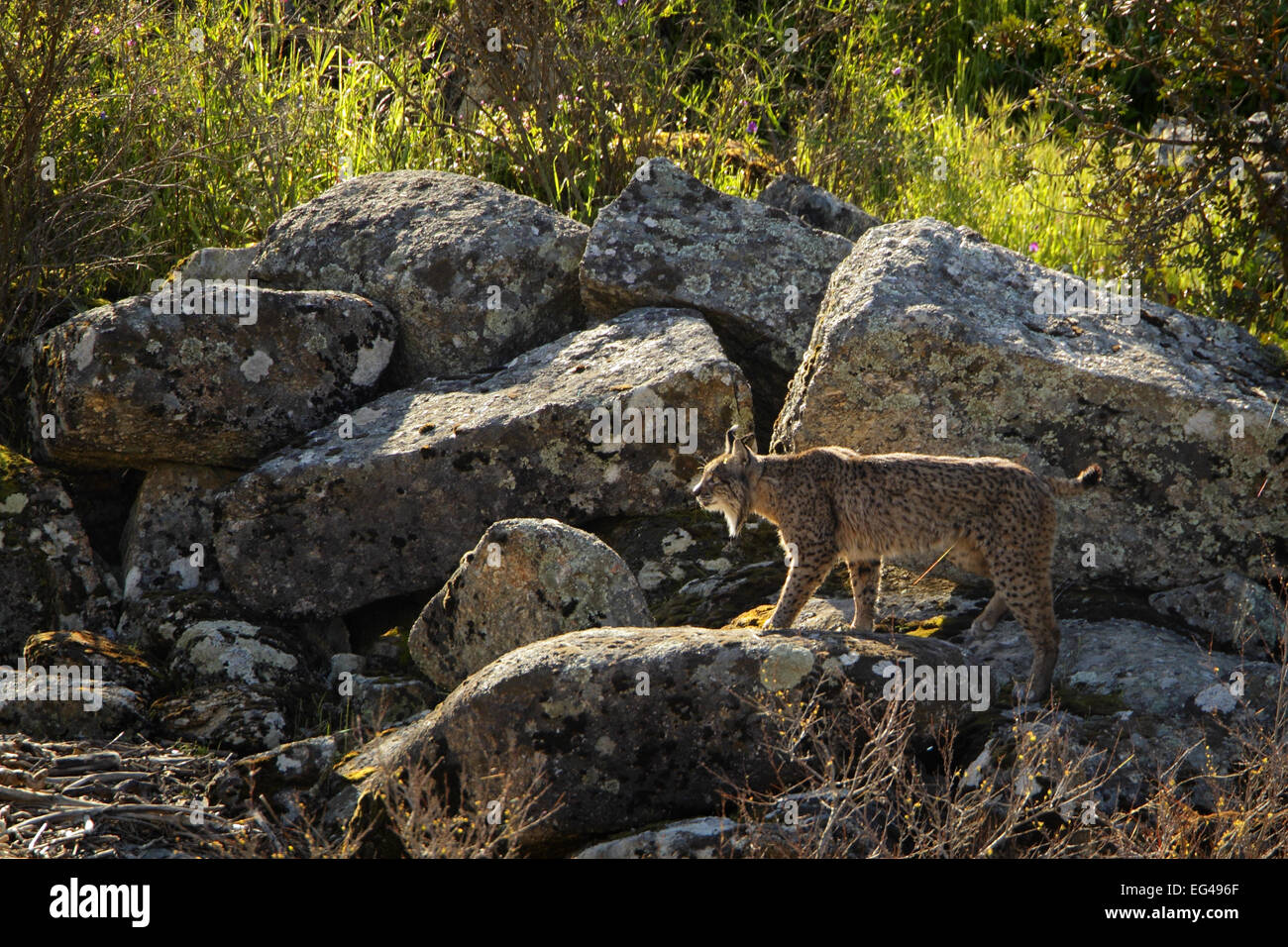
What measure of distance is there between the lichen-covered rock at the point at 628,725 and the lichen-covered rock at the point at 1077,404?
206 centimetres

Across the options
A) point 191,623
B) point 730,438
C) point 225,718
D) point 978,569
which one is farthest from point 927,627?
point 191,623

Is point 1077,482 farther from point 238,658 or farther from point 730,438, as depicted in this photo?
point 238,658

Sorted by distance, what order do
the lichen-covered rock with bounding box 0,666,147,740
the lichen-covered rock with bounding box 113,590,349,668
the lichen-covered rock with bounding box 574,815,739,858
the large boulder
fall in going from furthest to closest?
the large boulder
the lichen-covered rock with bounding box 113,590,349,668
the lichen-covered rock with bounding box 0,666,147,740
the lichen-covered rock with bounding box 574,815,739,858

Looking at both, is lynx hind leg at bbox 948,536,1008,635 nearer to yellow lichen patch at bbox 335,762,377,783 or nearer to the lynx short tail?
the lynx short tail

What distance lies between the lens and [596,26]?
36.2 feet

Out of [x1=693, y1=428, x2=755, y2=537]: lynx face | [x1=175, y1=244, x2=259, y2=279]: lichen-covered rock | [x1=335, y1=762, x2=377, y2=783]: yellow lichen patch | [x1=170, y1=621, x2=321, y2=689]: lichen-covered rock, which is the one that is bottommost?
[x1=335, y1=762, x2=377, y2=783]: yellow lichen patch

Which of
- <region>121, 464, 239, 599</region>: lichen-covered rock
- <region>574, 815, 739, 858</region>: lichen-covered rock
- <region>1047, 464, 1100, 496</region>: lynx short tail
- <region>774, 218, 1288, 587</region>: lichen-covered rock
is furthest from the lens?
<region>121, 464, 239, 599</region>: lichen-covered rock

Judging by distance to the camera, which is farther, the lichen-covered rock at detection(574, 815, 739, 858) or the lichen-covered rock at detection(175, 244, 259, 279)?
the lichen-covered rock at detection(175, 244, 259, 279)

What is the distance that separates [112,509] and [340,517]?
190 centimetres

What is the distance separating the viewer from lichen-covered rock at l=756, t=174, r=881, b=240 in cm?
1032

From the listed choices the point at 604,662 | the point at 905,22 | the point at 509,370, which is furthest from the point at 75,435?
the point at 905,22

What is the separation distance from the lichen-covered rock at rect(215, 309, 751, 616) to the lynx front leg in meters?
1.33

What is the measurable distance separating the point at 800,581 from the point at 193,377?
13.2 ft

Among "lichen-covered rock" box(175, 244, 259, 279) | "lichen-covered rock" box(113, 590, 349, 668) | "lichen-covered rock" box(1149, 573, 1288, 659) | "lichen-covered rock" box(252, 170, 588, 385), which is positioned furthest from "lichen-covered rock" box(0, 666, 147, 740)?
"lichen-covered rock" box(1149, 573, 1288, 659)
